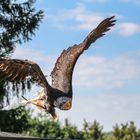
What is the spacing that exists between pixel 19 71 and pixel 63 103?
22.4 inches

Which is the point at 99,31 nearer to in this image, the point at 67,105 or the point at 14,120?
the point at 67,105

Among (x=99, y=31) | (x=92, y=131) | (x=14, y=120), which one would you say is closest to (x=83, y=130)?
(x=92, y=131)

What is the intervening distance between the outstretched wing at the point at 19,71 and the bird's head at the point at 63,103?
0.93 ft

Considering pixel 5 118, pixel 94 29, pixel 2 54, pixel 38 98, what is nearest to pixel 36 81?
pixel 38 98

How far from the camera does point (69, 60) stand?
7465mm

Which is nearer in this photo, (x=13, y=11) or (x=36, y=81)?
(x=36, y=81)

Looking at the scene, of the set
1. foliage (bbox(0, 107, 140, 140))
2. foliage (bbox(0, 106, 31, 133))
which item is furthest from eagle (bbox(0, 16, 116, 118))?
foliage (bbox(0, 107, 140, 140))

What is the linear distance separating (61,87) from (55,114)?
1.07ft

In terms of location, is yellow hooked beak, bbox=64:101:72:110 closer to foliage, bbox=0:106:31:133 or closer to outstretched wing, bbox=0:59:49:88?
outstretched wing, bbox=0:59:49:88

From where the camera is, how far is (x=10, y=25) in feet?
74.2

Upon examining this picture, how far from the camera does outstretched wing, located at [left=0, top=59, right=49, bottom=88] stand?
6563 millimetres

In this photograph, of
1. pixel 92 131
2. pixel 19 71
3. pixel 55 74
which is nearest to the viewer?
pixel 19 71

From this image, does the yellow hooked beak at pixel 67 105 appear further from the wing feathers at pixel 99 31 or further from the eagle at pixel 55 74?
the wing feathers at pixel 99 31

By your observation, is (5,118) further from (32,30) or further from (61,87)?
(61,87)
